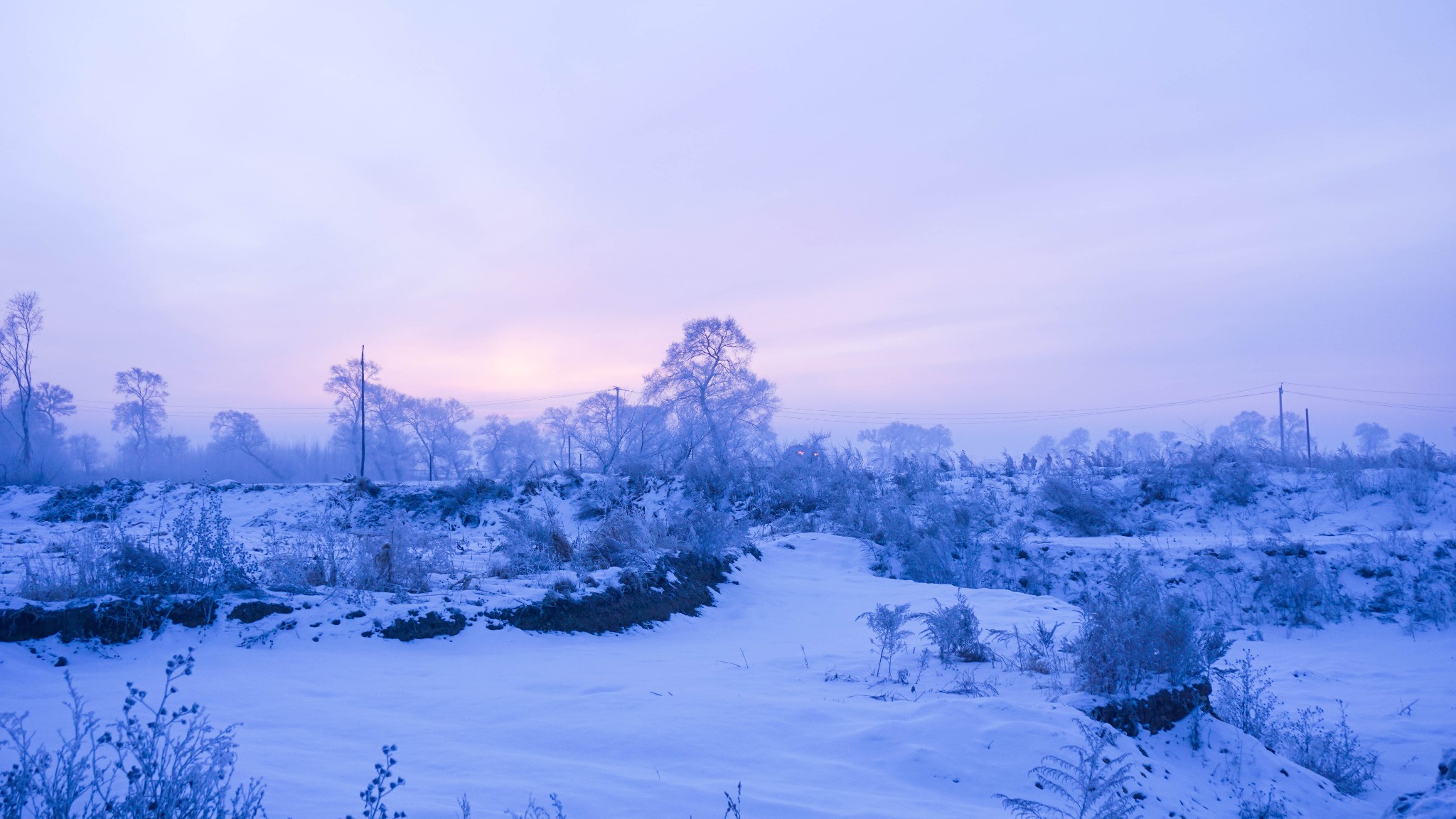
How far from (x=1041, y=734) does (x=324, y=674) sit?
4964 millimetres

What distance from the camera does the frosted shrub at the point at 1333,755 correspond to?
18.7ft

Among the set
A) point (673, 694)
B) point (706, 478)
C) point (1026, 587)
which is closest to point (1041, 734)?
point (673, 694)

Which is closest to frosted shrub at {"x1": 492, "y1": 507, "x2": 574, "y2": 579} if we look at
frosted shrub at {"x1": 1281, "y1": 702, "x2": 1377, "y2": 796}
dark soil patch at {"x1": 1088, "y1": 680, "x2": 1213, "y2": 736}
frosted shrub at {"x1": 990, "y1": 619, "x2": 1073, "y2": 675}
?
frosted shrub at {"x1": 990, "y1": 619, "x2": 1073, "y2": 675}

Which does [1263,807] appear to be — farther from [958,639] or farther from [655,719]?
[655,719]

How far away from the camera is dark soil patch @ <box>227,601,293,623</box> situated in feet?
22.3

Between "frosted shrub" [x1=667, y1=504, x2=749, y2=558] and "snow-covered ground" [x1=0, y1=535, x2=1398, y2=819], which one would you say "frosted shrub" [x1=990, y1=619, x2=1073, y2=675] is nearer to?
"snow-covered ground" [x1=0, y1=535, x2=1398, y2=819]

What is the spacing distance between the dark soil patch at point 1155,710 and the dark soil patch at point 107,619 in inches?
277

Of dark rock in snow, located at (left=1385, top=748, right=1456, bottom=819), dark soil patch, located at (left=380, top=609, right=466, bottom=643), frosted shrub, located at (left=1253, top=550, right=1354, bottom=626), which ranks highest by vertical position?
dark soil patch, located at (left=380, top=609, right=466, bottom=643)

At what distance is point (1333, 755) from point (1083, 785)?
13.5ft

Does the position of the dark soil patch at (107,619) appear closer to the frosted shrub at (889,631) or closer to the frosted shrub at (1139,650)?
the frosted shrub at (889,631)

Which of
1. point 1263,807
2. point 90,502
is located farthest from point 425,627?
point 90,502

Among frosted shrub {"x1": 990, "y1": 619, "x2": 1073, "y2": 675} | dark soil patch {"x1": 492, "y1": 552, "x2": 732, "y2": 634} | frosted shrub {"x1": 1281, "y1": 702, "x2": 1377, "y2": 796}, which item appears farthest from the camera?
dark soil patch {"x1": 492, "y1": 552, "x2": 732, "y2": 634}

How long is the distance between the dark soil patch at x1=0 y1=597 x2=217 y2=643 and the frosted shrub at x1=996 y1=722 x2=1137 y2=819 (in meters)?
6.50

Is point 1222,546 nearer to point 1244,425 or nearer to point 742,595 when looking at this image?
point 742,595
